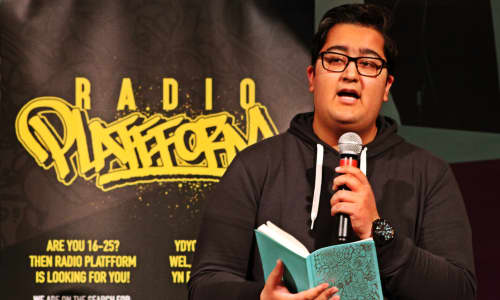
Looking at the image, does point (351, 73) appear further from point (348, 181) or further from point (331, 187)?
point (348, 181)

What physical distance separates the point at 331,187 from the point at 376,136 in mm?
264

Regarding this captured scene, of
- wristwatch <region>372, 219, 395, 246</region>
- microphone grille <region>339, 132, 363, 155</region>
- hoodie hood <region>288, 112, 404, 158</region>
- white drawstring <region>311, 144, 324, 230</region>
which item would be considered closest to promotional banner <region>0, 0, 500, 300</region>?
hoodie hood <region>288, 112, 404, 158</region>

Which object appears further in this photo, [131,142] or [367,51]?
[131,142]

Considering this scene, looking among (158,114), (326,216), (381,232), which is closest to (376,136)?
(326,216)

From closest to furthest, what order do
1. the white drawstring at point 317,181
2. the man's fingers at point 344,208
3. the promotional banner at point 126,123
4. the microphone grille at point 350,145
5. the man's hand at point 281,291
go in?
the man's hand at point 281,291, the man's fingers at point 344,208, the microphone grille at point 350,145, the white drawstring at point 317,181, the promotional banner at point 126,123

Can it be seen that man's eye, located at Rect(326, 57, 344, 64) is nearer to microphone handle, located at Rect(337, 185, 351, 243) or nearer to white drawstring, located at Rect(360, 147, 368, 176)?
white drawstring, located at Rect(360, 147, 368, 176)

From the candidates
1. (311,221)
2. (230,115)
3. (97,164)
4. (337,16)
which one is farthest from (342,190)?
(97,164)

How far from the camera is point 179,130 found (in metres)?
2.77

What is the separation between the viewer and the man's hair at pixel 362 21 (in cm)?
181

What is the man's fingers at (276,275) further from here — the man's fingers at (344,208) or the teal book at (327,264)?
the man's fingers at (344,208)

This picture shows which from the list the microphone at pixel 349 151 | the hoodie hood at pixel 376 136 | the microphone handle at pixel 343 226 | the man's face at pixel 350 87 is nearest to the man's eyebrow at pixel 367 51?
the man's face at pixel 350 87

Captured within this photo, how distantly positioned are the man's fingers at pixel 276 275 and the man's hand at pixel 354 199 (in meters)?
0.19

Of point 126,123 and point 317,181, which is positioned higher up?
point 126,123

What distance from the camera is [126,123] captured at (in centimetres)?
277
